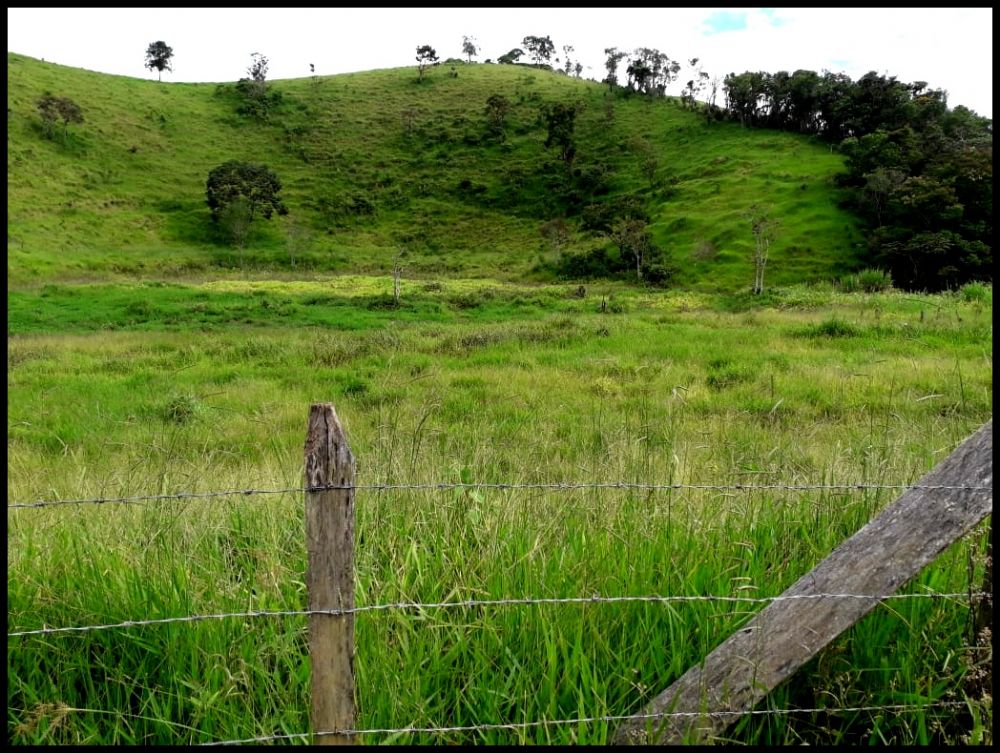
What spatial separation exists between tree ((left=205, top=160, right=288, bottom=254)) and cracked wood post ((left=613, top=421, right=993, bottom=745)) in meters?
64.2

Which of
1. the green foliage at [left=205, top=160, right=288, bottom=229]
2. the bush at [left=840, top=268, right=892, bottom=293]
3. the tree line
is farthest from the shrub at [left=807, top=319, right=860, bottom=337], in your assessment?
the green foliage at [left=205, top=160, right=288, bottom=229]

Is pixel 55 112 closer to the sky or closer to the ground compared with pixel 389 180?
closer to the sky

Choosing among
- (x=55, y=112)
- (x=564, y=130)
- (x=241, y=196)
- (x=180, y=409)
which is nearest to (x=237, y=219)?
(x=241, y=196)

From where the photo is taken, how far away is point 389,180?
82312 mm

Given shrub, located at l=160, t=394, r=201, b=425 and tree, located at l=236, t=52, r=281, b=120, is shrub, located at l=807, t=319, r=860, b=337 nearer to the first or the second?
shrub, located at l=160, t=394, r=201, b=425

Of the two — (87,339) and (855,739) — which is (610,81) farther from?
(855,739)

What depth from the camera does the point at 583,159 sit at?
82.1m

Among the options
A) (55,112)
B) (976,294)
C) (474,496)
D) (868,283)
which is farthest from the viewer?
(55,112)

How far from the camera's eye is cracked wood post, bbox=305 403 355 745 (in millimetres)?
2076

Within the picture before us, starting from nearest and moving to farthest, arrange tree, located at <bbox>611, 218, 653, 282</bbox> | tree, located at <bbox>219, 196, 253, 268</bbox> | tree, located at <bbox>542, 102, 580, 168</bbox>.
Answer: tree, located at <bbox>611, 218, 653, 282</bbox> < tree, located at <bbox>219, 196, 253, 268</bbox> < tree, located at <bbox>542, 102, 580, 168</bbox>

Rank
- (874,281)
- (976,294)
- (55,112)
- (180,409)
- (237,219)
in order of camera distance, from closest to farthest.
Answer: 1. (180,409)
2. (976,294)
3. (874,281)
4. (237,219)
5. (55,112)

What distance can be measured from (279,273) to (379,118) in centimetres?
5343

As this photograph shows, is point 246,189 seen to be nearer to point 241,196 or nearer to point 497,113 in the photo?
point 241,196

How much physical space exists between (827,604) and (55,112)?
296 ft
